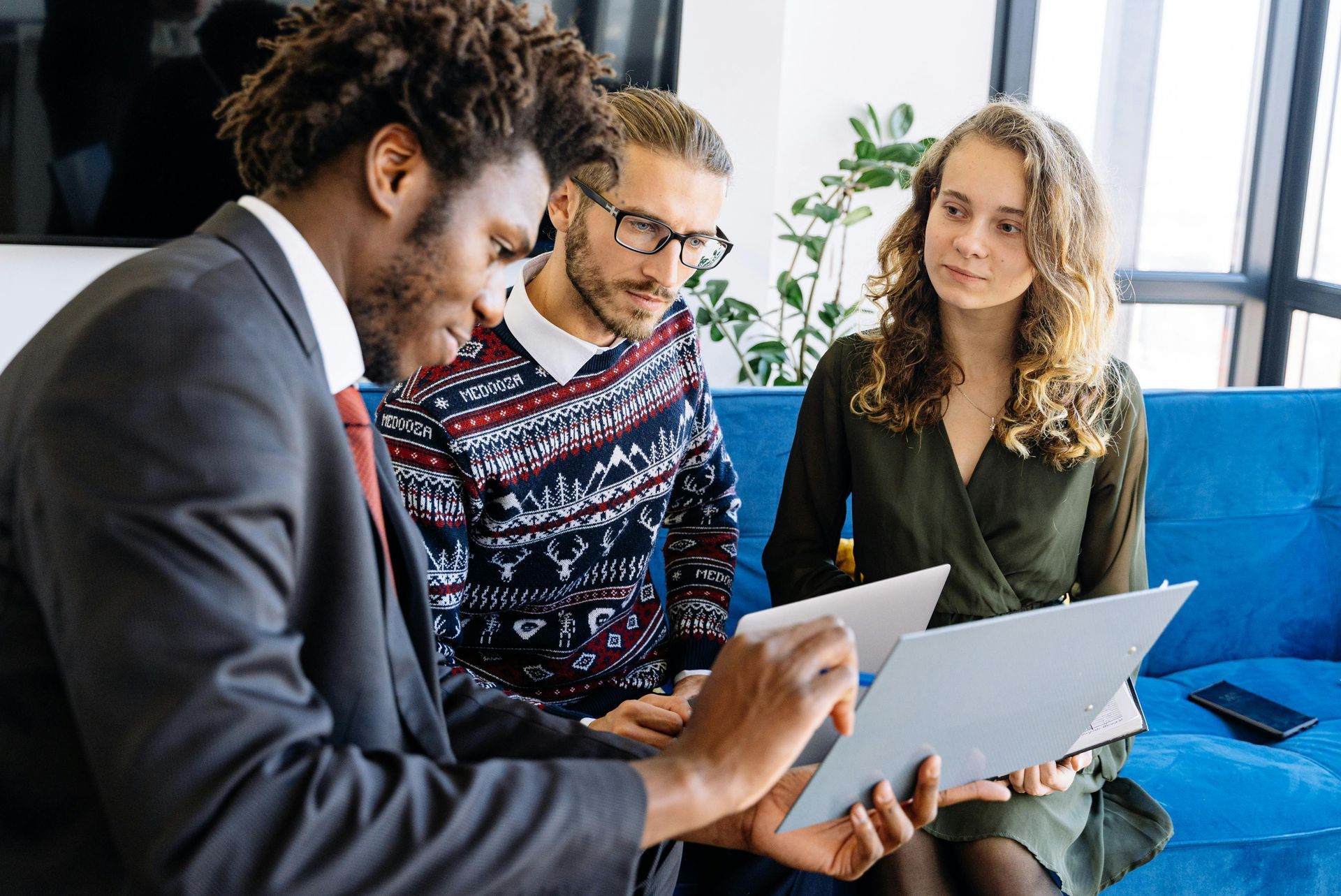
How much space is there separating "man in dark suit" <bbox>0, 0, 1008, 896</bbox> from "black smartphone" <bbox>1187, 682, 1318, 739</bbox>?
1.33 metres

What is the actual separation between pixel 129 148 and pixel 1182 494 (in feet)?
8.09

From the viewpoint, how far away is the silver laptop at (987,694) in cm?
94

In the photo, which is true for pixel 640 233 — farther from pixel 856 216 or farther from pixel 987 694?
pixel 856 216

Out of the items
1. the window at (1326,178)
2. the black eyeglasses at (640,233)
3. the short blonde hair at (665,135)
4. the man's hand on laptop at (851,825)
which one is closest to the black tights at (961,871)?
the man's hand on laptop at (851,825)

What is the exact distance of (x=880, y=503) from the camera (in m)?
1.64

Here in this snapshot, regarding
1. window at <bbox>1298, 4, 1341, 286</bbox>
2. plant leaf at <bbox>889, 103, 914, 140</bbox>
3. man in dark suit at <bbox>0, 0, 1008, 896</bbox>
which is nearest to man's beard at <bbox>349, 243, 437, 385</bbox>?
man in dark suit at <bbox>0, 0, 1008, 896</bbox>

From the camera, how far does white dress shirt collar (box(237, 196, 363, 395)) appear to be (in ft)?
2.70

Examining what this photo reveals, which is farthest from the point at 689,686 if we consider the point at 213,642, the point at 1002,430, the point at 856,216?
the point at 856,216

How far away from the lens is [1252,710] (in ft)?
6.38

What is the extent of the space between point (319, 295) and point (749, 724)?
0.44 meters

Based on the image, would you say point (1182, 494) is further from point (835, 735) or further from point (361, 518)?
point (361, 518)

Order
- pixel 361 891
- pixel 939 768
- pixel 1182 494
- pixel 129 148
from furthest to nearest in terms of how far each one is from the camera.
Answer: pixel 129 148
pixel 1182 494
pixel 939 768
pixel 361 891

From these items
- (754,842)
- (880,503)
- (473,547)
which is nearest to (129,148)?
(473,547)

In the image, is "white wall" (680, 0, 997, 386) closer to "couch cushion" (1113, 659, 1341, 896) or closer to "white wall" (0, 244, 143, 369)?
"white wall" (0, 244, 143, 369)
